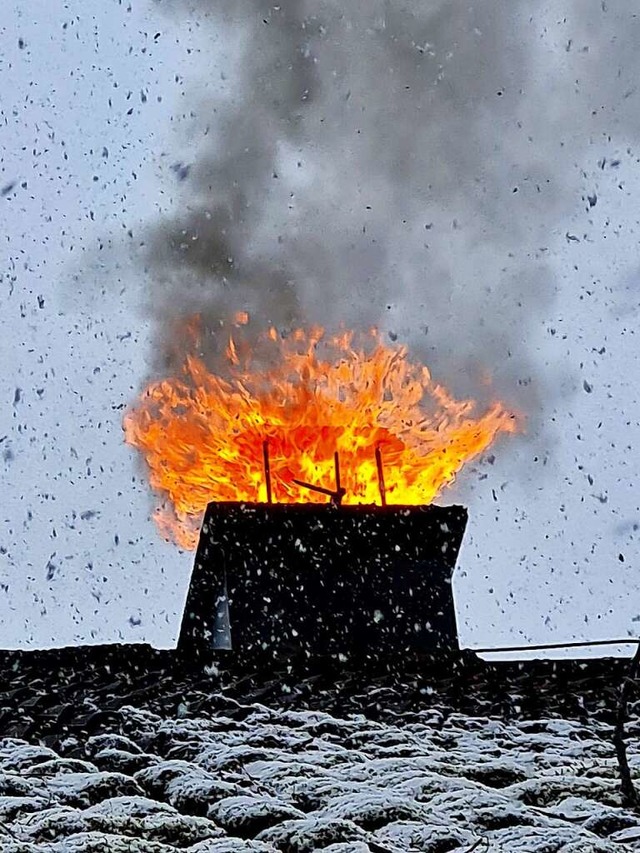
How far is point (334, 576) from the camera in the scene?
27.4ft

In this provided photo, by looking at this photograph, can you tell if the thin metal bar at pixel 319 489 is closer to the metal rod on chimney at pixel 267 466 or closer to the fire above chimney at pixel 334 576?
the metal rod on chimney at pixel 267 466

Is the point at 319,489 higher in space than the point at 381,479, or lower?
lower

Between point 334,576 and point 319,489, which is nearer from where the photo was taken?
point 334,576

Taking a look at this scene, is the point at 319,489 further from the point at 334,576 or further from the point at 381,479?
the point at 334,576

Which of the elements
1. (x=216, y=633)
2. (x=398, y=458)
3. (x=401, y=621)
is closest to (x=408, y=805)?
(x=401, y=621)

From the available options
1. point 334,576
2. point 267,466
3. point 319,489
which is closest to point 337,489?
point 319,489

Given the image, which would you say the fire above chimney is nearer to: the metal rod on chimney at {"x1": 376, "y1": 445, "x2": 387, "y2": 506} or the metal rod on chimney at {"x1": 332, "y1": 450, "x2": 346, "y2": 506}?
the metal rod on chimney at {"x1": 332, "y1": 450, "x2": 346, "y2": 506}

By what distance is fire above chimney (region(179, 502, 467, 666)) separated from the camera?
Answer: 8.24 metres

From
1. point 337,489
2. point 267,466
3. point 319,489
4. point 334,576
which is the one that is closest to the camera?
point 334,576

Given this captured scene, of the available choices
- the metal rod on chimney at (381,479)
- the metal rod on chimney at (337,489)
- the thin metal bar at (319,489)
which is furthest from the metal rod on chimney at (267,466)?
the metal rod on chimney at (381,479)

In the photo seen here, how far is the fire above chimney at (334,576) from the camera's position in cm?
824

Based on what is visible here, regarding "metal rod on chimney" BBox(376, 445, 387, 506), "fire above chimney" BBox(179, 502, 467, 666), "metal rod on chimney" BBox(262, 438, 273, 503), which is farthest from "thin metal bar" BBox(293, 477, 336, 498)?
"fire above chimney" BBox(179, 502, 467, 666)

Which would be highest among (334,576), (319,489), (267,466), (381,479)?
(267,466)

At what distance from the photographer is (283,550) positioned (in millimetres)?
8453
